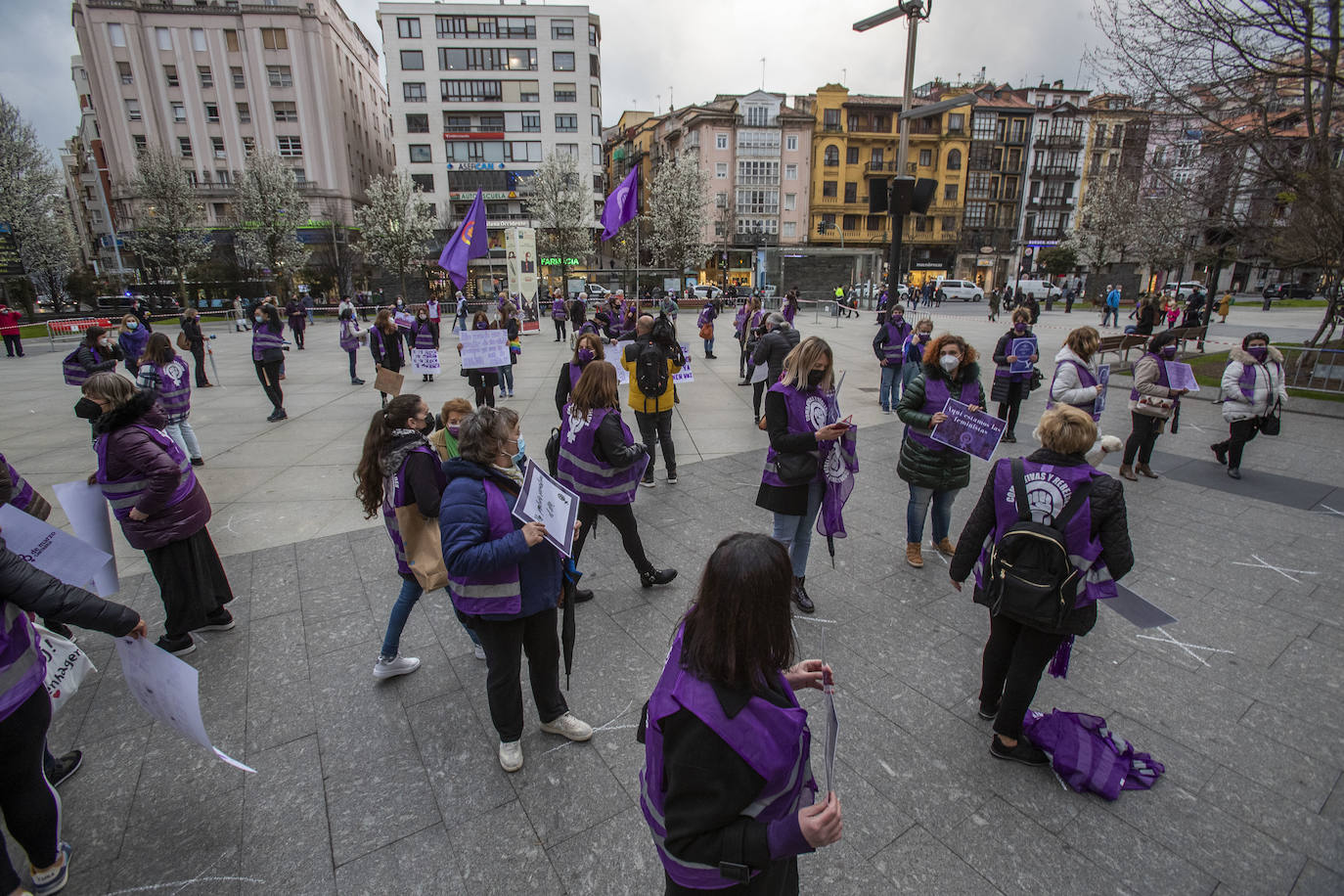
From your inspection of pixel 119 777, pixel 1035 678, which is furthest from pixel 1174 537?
pixel 119 777

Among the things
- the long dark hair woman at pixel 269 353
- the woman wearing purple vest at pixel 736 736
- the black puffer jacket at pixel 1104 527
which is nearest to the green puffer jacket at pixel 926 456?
the black puffer jacket at pixel 1104 527

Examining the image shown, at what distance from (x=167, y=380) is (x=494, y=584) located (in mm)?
6844

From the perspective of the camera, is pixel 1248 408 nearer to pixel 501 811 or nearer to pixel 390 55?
pixel 501 811

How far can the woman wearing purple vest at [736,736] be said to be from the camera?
56.5 inches

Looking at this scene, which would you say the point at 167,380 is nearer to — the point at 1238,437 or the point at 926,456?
the point at 926,456

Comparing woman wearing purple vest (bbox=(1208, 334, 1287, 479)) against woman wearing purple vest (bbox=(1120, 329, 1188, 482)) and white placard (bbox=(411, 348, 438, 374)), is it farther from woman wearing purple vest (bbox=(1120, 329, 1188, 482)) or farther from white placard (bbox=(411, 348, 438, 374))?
white placard (bbox=(411, 348, 438, 374))

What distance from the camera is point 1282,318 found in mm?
29219

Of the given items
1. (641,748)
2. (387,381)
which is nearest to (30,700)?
(641,748)

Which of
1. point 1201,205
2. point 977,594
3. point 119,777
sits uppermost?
point 1201,205

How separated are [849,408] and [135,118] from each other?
65.1 meters

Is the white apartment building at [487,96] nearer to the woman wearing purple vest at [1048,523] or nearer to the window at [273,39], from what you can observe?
the window at [273,39]

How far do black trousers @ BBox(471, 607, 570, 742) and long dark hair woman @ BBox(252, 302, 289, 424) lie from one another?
9.56 metres

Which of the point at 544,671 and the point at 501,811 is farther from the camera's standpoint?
the point at 544,671

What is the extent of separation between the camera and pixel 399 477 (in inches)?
132
